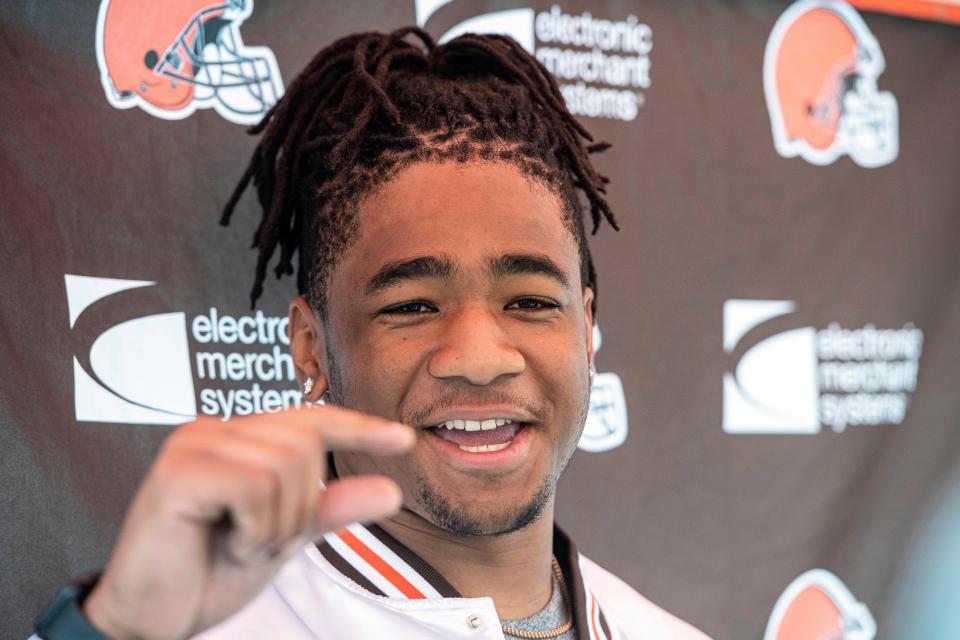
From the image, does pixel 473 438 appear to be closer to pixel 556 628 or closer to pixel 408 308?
pixel 408 308

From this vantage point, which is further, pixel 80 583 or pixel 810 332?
pixel 810 332

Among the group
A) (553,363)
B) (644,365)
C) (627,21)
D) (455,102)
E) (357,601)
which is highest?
(627,21)

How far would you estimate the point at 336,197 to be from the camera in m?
1.17

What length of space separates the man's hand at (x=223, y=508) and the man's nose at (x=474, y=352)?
0.35m

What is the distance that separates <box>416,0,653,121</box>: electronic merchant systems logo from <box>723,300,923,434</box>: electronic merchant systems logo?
0.41 meters

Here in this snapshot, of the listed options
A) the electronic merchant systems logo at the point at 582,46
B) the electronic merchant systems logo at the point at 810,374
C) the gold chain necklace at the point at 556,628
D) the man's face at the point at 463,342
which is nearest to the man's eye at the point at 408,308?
the man's face at the point at 463,342

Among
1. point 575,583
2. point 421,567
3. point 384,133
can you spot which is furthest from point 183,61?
point 575,583

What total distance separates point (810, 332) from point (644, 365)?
1.11 ft

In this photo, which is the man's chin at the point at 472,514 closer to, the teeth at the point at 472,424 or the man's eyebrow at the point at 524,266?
the teeth at the point at 472,424

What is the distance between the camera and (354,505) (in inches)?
26.2

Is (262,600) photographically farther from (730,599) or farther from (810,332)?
(810,332)

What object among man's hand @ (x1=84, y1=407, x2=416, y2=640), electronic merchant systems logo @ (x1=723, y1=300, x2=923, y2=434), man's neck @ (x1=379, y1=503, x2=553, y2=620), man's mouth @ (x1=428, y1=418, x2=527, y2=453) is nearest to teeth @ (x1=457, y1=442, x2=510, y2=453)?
man's mouth @ (x1=428, y1=418, x2=527, y2=453)

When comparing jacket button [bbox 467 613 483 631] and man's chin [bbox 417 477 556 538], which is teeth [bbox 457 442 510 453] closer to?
man's chin [bbox 417 477 556 538]

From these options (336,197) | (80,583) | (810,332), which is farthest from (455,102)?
(810,332)
